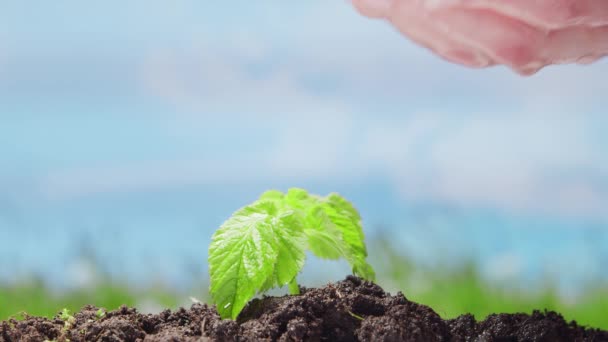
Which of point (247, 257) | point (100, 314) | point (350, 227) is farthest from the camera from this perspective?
point (350, 227)

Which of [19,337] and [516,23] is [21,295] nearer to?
[19,337]

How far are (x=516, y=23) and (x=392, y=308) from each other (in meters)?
0.59

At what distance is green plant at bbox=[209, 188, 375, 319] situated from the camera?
60.6 inches

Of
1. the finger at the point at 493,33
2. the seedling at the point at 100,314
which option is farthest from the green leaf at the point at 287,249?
the finger at the point at 493,33

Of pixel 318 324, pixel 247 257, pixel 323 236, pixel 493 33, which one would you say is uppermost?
pixel 493 33

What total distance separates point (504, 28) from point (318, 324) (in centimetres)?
65

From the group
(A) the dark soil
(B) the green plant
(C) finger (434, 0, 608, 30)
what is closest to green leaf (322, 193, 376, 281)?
(B) the green plant

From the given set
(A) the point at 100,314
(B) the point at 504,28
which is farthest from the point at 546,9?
(A) the point at 100,314

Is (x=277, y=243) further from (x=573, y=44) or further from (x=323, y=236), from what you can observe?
(x=573, y=44)

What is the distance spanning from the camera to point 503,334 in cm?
165

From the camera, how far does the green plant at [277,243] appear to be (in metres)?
1.54

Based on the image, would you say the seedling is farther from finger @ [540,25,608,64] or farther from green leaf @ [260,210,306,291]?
→ finger @ [540,25,608,64]

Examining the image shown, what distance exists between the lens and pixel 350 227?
1.86 metres

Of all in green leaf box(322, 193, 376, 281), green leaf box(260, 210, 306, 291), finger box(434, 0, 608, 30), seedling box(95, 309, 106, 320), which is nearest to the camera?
finger box(434, 0, 608, 30)
